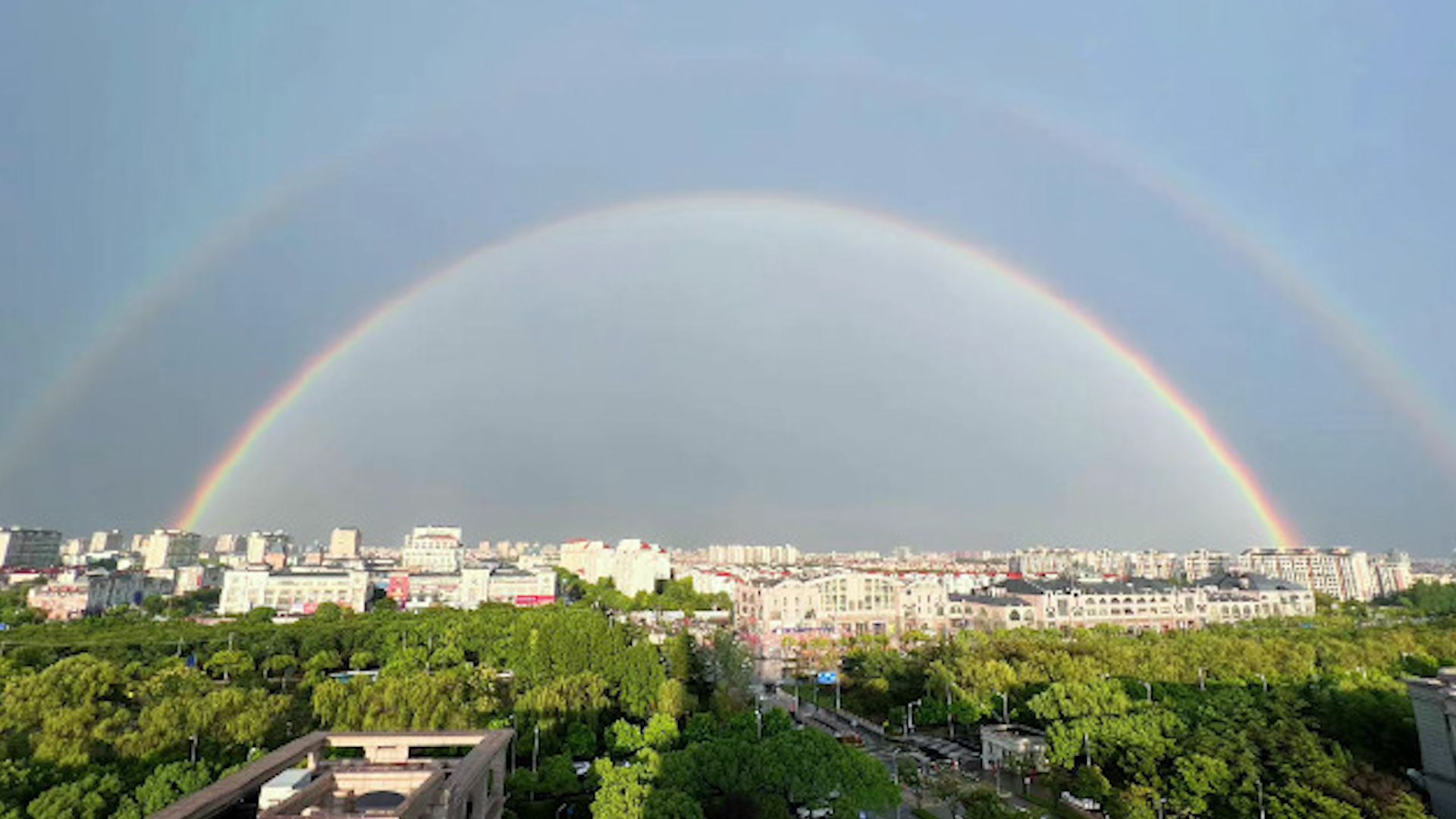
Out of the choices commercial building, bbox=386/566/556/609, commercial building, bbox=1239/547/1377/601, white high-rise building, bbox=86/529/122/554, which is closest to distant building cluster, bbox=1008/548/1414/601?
commercial building, bbox=1239/547/1377/601

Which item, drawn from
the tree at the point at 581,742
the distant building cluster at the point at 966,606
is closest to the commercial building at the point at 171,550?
the distant building cluster at the point at 966,606

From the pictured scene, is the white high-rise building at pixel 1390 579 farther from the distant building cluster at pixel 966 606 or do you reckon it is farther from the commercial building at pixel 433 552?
the commercial building at pixel 433 552

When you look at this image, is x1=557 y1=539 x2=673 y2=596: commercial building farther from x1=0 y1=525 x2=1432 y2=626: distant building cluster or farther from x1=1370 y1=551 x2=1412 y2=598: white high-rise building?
x1=1370 y1=551 x2=1412 y2=598: white high-rise building

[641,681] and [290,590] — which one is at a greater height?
[290,590]

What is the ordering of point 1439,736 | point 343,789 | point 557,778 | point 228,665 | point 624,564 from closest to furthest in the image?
point 343,789 < point 1439,736 < point 557,778 < point 228,665 < point 624,564

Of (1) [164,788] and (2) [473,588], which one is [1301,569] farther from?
(1) [164,788]

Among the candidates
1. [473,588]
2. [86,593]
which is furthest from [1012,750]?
[86,593]
